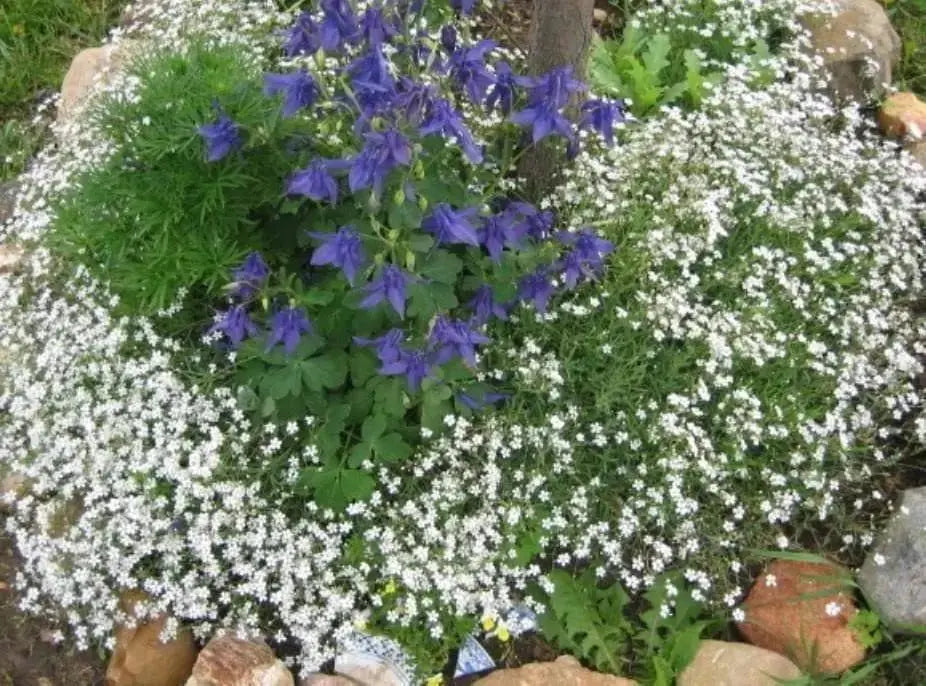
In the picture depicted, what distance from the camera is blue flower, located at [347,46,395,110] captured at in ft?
7.81

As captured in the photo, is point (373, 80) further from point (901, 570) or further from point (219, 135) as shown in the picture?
point (901, 570)

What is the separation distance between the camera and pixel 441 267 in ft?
8.90

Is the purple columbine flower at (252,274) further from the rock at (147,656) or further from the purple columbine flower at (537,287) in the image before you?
the rock at (147,656)

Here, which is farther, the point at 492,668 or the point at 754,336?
the point at 754,336

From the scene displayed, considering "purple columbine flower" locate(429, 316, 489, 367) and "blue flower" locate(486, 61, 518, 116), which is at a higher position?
"blue flower" locate(486, 61, 518, 116)

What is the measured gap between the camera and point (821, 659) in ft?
10.3

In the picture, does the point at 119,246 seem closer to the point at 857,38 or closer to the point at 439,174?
the point at 439,174

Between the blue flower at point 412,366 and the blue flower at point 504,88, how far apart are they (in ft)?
2.68

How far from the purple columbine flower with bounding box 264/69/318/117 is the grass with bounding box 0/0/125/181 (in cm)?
286

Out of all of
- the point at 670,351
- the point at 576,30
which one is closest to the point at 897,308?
the point at 670,351

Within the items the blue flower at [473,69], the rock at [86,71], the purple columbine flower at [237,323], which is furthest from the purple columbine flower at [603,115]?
the rock at [86,71]

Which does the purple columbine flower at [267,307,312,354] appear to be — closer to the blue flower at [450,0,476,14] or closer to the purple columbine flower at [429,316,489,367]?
the purple columbine flower at [429,316,489,367]

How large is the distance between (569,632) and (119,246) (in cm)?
191

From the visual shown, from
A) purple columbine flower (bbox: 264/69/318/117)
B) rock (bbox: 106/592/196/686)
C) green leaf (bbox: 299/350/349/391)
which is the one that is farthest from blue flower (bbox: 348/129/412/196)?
rock (bbox: 106/592/196/686)
